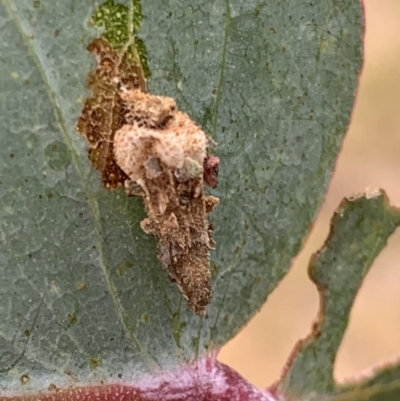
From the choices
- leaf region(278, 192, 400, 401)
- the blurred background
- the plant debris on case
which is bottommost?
leaf region(278, 192, 400, 401)

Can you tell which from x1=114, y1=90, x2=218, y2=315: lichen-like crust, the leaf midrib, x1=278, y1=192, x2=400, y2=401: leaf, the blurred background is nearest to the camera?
the leaf midrib

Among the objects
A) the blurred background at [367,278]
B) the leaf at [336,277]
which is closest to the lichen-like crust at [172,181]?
the leaf at [336,277]

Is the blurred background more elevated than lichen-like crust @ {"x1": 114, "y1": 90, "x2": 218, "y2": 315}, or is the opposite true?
the blurred background

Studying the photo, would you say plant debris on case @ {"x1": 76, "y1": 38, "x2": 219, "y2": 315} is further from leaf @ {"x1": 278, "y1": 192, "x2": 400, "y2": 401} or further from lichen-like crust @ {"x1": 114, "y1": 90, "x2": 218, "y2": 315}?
leaf @ {"x1": 278, "y1": 192, "x2": 400, "y2": 401}

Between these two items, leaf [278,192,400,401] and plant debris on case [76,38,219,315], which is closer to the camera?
plant debris on case [76,38,219,315]

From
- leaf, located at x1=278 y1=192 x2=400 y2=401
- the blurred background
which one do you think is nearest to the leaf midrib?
leaf, located at x1=278 y1=192 x2=400 y2=401

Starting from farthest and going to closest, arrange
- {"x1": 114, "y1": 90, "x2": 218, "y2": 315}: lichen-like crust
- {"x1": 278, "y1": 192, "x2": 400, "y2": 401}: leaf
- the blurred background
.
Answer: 1. the blurred background
2. {"x1": 278, "y1": 192, "x2": 400, "y2": 401}: leaf
3. {"x1": 114, "y1": 90, "x2": 218, "y2": 315}: lichen-like crust

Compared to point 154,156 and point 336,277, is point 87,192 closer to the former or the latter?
point 154,156

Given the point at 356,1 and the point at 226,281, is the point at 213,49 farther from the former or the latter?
the point at 226,281
